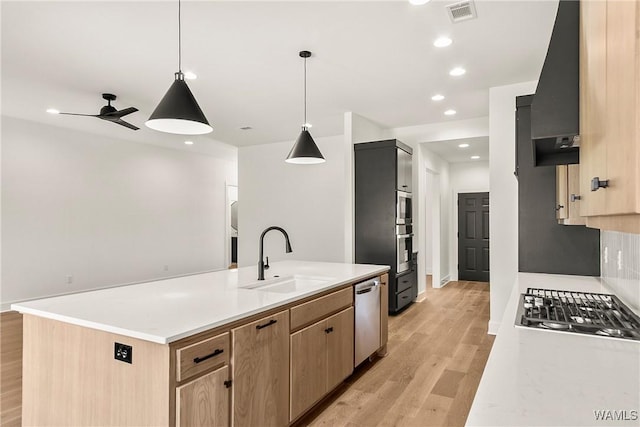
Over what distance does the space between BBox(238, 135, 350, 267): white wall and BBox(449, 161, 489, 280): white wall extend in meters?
2.99

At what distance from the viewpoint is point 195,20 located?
278 cm

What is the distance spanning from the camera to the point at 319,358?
2.42m

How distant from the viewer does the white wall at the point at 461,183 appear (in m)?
7.85

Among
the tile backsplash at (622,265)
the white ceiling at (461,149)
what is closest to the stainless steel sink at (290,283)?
the tile backsplash at (622,265)

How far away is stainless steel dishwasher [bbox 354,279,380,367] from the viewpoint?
295 centimetres

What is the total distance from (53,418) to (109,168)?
Result: 5721 millimetres

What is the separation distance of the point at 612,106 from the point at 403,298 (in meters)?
4.73

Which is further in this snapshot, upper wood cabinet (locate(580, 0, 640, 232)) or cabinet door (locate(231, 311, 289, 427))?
cabinet door (locate(231, 311, 289, 427))

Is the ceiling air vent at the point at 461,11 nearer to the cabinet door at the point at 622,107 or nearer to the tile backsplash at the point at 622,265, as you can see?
the tile backsplash at the point at 622,265

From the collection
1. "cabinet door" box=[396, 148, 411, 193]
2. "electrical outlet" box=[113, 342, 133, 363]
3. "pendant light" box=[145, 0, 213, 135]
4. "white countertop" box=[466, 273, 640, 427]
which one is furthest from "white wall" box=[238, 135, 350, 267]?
"white countertop" box=[466, 273, 640, 427]

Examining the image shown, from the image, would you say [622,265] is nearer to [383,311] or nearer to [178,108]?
[383,311]

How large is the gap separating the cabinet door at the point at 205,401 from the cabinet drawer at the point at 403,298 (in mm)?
3728

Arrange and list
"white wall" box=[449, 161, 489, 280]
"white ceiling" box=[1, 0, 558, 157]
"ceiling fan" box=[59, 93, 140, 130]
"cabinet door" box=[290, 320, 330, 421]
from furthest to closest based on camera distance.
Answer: "white wall" box=[449, 161, 489, 280] < "ceiling fan" box=[59, 93, 140, 130] < "white ceiling" box=[1, 0, 558, 157] < "cabinet door" box=[290, 320, 330, 421]

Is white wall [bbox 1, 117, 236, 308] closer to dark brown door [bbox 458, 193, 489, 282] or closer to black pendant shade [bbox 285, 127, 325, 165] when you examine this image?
black pendant shade [bbox 285, 127, 325, 165]
